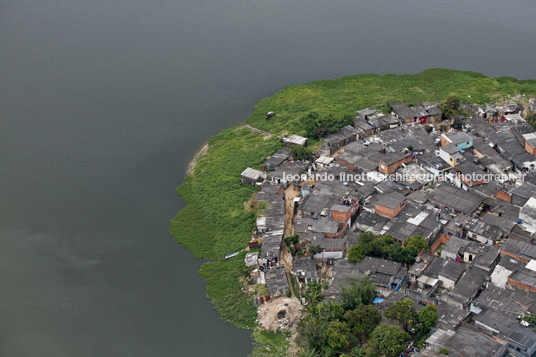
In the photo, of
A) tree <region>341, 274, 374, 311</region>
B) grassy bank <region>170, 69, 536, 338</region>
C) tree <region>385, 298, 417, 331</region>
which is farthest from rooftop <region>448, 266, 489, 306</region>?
grassy bank <region>170, 69, 536, 338</region>

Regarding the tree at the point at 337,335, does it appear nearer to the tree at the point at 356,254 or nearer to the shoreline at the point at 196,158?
the tree at the point at 356,254

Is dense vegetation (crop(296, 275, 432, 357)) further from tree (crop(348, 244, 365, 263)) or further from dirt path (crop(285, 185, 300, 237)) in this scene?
dirt path (crop(285, 185, 300, 237))

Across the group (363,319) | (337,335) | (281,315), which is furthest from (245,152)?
(337,335)

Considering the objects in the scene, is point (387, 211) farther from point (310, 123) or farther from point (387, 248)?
point (310, 123)

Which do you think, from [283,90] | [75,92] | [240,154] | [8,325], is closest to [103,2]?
[75,92]

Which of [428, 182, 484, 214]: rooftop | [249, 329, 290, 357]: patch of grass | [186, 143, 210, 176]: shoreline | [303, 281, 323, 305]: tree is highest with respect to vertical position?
[186, 143, 210, 176]: shoreline

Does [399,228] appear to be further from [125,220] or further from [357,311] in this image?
[125,220]
